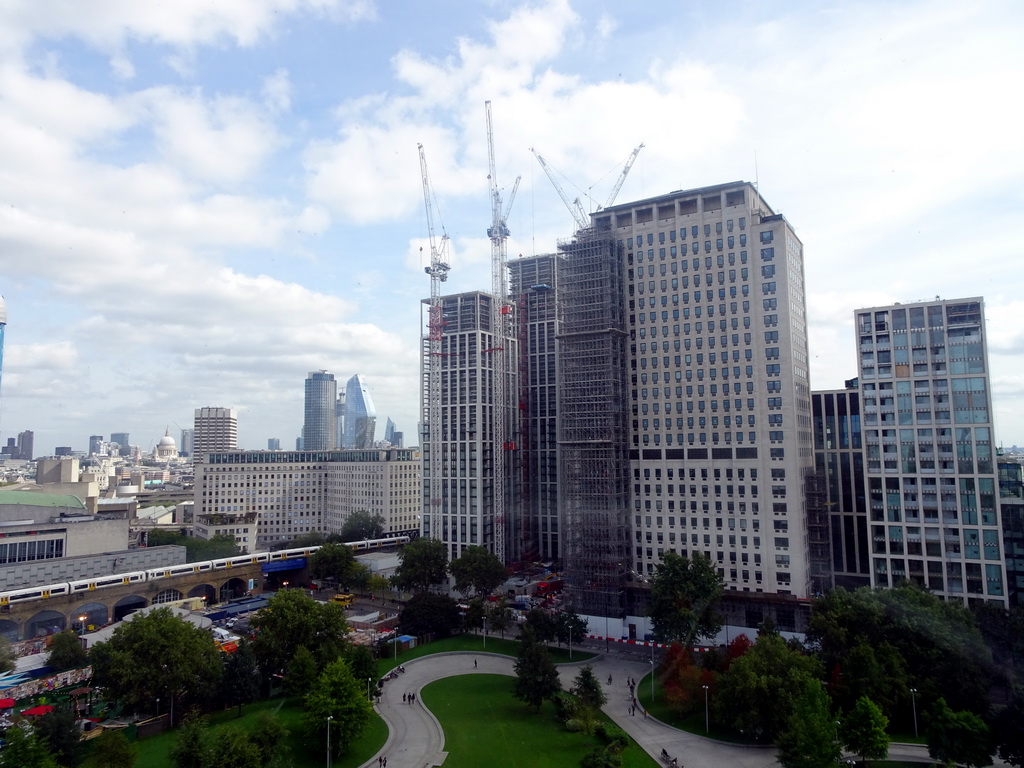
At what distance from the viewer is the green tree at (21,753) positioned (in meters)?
34.8

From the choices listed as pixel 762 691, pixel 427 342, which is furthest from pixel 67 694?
pixel 427 342

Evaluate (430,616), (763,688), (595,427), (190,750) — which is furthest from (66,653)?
(763,688)

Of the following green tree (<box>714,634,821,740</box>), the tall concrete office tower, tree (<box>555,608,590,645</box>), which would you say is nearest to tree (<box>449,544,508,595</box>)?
tree (<box>555,608,590,645</box>)

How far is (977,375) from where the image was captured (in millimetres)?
75938

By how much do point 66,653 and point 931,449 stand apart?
9350cm

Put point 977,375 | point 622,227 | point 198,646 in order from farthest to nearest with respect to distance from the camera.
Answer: point 622,227
point 977,375
point 198,646

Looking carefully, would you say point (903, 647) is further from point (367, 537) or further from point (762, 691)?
point (367, 537)

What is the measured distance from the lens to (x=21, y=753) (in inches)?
1383

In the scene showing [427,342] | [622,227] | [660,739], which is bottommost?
[660,739]

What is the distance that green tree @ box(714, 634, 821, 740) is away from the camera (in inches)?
1887

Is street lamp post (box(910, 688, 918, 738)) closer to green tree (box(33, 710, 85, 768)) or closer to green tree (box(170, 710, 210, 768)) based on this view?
green tree (box(170, 710, 210, 768))

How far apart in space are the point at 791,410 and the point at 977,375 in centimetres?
2115

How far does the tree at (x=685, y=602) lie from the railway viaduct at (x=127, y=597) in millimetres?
68451

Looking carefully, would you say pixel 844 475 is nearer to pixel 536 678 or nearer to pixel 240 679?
pixel 536 678
